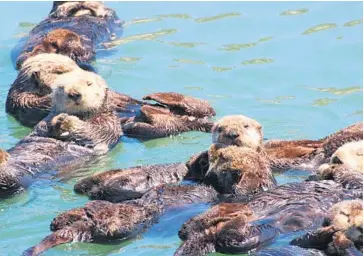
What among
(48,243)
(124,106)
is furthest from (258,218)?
(124,106)

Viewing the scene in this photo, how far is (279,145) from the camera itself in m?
8.57

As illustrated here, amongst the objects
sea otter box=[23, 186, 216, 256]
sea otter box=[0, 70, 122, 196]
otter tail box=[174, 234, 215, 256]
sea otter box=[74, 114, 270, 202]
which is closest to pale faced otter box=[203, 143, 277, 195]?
sea otter box=[74, 114, 270, 202]

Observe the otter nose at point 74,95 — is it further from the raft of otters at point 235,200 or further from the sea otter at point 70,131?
the raft of otters at point 235,200

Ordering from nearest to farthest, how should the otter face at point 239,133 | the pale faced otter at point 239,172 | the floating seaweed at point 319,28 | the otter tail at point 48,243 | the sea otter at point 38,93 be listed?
the otter tail at point 48,243, the pale faced otter at point 239,172, the otter face at point 239,133, the sea otter at point 38,93, the floating seaweed at point 319,28

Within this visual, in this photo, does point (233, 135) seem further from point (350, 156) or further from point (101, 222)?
point (101, 222)

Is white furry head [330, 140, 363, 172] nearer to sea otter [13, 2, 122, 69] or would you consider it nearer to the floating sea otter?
the floating sea otter

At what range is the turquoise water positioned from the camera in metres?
7.45

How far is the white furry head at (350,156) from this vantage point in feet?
24.8

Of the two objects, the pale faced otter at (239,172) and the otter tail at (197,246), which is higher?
the pale faced otter at (239,172)

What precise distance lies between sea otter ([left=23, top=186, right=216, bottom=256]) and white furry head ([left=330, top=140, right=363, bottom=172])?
139 centimetres

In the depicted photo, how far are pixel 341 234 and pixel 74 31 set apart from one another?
6672 millimetres

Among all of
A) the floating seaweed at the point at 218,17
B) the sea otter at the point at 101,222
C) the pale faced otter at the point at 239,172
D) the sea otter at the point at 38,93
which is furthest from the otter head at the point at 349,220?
the floating seaweed at the point at 218,17

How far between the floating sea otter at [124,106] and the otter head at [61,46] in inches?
38.2

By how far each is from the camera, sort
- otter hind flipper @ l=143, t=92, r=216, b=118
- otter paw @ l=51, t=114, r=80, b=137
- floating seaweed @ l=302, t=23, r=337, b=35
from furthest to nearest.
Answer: floating seaweed @ l=302, t=23, r=337, b=35, otter hind flipper @ l=143, t=92, r=216, b=118, otter paw @ l=51, t=114, r=80, b=137
